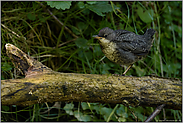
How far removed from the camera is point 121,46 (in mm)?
2354

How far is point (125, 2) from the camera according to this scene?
2.99 meters

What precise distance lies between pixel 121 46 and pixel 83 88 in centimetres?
79

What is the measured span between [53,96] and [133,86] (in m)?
0.80

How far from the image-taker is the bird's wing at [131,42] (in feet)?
7.80

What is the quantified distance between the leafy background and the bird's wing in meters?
0.36

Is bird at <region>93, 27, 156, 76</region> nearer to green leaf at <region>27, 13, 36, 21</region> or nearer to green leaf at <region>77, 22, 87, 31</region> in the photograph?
green leaf at <region>77, 22, 87, 31</region>

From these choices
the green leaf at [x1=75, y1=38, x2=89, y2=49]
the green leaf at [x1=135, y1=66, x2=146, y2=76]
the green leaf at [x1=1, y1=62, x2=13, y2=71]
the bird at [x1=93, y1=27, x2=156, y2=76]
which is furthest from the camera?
the green leaf at [x1=135, y1=66, x2=146, y2=76]

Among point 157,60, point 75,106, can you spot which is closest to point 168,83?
point 157,60

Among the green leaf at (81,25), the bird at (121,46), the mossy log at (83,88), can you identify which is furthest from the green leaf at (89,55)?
the mossy log at (83,88)

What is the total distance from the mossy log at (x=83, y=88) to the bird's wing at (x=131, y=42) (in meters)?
0.44

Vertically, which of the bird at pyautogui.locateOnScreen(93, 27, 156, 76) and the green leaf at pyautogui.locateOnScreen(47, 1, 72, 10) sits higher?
the green leaf at pyautogui.locateOnScreen(47, 1, 72, 10)

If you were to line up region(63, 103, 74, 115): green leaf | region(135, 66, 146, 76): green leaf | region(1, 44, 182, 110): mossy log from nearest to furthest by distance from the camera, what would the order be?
region(1, 44, 182, 110): mossy log < region(63, 103, 74, 115): green leaf < region(135, 66, 146, 76): green leaf

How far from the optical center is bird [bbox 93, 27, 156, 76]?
7.62 feet

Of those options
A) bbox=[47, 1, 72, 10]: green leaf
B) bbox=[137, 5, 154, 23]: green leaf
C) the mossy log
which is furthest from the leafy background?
the mossy log
